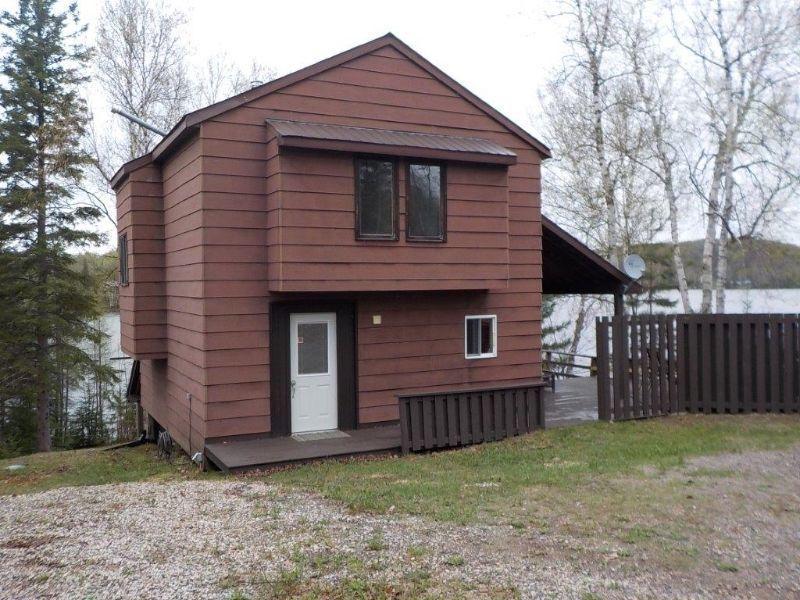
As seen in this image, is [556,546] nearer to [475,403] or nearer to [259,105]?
[475,403]

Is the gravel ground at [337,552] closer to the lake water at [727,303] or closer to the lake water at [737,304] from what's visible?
the lake water at [727,303]

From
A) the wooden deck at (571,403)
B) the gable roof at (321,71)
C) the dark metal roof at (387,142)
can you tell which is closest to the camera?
the dark metal roof at (387,142)

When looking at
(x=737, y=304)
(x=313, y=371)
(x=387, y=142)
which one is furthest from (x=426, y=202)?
(x=737, y=304)

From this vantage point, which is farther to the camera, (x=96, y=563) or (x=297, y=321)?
(x=297, y=321)

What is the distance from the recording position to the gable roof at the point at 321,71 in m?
9.93

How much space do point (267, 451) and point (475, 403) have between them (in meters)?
3.13

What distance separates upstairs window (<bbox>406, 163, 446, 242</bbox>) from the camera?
35.3ft

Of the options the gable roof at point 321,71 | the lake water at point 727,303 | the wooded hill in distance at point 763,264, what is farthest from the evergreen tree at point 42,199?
the wooded hill in distance at point 763,264

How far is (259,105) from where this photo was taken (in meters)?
10.3

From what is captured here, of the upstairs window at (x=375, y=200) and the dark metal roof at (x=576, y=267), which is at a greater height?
the upstairs window at (x=375, y=200)

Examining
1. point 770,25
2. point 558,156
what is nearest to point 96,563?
point 770,25

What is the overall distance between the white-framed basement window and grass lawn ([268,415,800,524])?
201 centimetres

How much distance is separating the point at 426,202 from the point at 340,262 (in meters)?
1.77

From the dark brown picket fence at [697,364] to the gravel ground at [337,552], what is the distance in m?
4.02
